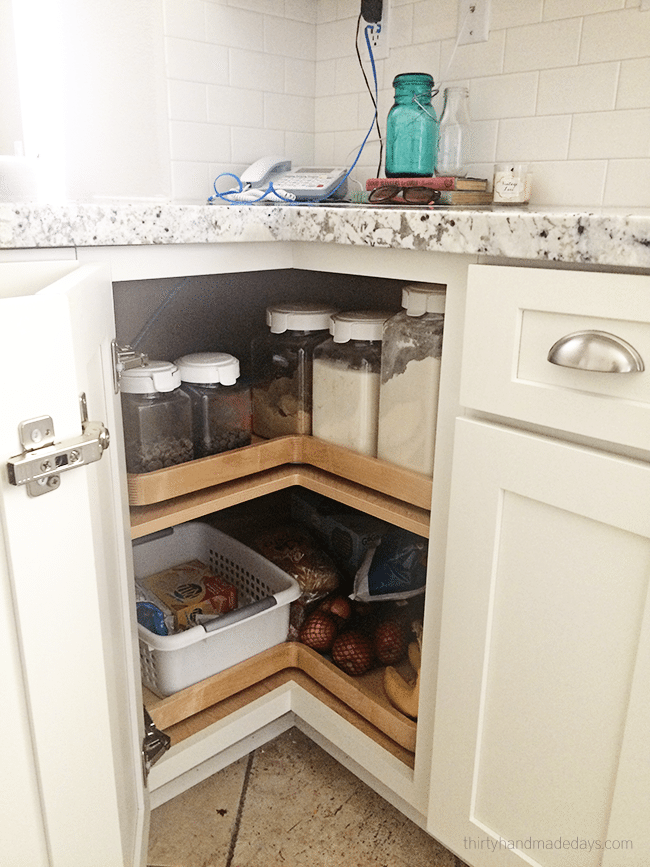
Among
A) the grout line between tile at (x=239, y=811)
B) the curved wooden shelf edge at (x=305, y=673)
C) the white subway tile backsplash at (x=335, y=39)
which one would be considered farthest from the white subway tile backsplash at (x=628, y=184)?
the grout line between tile at (x=239, y=811)

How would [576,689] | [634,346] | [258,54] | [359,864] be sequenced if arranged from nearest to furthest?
[634,346] < [576,689] < [359,864] < [258,54]

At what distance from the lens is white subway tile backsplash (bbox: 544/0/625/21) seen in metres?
1.06

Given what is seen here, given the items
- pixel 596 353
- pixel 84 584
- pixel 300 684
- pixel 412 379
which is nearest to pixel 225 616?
pixel 300 684

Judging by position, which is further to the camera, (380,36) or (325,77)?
(325,77)

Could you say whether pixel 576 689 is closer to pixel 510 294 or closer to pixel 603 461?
pixel 603 461

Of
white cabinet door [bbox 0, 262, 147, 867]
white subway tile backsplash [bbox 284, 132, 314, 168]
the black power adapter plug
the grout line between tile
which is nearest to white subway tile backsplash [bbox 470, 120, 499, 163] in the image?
the black power adapter plug

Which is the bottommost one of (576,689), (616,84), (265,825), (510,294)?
(265,825)

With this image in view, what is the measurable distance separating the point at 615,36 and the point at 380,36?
50 centimetres

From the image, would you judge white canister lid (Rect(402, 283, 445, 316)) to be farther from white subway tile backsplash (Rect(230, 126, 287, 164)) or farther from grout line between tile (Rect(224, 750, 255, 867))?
grout line between tile (Rect(224, 750, 255, 867))

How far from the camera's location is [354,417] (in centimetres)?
102

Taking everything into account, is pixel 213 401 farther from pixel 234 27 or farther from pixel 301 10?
pixel 301 10

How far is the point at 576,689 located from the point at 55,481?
22.4 inches

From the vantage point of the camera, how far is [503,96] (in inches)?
47.5

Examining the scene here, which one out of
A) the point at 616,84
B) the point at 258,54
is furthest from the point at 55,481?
the point at 258,54
